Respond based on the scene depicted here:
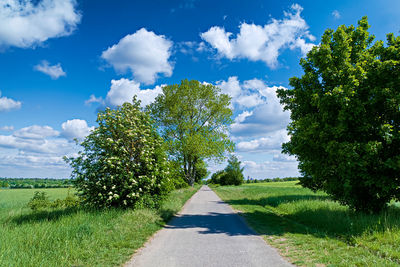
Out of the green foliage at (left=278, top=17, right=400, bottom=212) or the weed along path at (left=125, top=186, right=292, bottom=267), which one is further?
the green foliage at (left=278, top=17, right=400, bottom=212)

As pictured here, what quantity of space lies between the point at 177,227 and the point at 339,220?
7.02 m

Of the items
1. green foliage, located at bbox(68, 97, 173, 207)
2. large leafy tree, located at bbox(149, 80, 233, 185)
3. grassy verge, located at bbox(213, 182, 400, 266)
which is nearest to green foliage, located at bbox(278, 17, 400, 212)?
grassy verge, located at bbox(213, 182, 400, 266)

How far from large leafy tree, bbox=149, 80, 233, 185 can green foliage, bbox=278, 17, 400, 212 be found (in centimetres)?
1966

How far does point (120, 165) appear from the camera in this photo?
442 inches

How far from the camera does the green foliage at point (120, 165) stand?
36.7 feet

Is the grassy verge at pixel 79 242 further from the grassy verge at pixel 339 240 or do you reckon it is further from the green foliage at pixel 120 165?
the grassy verge at pixel 339 240

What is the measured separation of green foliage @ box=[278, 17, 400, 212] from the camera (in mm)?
9352

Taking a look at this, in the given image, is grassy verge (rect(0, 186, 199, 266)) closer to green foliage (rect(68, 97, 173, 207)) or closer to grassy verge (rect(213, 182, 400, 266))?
green foliage (rect(68, 97, 173, 207))

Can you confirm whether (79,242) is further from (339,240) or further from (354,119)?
(354,119)

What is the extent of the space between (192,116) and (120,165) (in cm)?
2174

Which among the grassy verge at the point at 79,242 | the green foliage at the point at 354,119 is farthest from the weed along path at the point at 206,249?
the green foliage at the point at 354,119

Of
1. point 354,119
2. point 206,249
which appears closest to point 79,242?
point 206,249

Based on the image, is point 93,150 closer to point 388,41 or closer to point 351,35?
point 351,35

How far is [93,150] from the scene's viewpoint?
1185 centimetres
